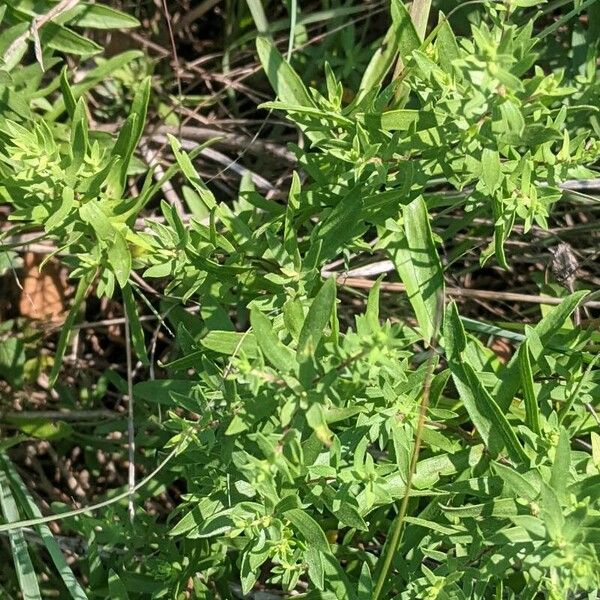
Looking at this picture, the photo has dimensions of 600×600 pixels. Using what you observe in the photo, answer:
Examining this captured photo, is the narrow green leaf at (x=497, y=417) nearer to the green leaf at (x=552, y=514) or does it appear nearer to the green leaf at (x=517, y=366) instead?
the green leaf at (x=517, y=366)

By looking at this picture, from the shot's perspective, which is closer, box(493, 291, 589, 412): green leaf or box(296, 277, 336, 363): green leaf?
box(296, 277, 336, 363): green leaf

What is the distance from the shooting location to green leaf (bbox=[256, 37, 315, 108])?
229cm

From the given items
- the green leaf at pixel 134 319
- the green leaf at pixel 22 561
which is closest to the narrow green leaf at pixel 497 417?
the green leaf at pixel 134 319

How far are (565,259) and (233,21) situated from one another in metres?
1.58

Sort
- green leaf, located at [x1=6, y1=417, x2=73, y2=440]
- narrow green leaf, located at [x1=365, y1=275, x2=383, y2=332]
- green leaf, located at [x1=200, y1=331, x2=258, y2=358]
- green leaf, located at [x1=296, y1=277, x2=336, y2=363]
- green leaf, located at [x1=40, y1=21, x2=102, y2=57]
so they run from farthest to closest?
green leaf, located at [x1=6, y1=417, x2=73, y2=440], green leaf, located at [x1=40, y1=21, x2=102, y2=57], green leaf, located at [x1=200, y1=331, x2=258, y2=358], green leaf, located at [x1=296, y1=277, x2=336, y2=363], narrow green leaf, located at [x1=365, y1=275, x2=383, y2=332]

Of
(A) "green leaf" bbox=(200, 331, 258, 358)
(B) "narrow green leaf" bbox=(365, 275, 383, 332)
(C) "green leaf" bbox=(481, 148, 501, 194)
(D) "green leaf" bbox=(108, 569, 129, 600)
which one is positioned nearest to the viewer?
(B) "narrow green leaf" bbox=(365, 275, 383, 332)

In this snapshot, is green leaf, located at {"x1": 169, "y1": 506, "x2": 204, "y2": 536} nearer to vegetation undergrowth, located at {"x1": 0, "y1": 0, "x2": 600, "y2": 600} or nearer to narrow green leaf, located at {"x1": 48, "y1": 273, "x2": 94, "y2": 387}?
vegetation undergrowth, located at {"x1": 0, "y1": 0, "x2": 600, "y2": 600}

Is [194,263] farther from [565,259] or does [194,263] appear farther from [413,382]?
[565,259]

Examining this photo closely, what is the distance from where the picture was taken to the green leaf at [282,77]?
2.29m

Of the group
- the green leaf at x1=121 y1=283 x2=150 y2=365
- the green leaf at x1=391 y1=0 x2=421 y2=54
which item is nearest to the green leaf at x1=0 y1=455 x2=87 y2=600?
the green leaf at x1=121 y1=283 x2=150 y2=365

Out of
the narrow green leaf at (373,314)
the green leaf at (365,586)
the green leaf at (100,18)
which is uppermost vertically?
the green leaf at (100,18)

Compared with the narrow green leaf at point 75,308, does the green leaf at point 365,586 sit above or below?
below

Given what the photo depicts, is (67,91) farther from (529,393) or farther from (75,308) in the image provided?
(529,393)

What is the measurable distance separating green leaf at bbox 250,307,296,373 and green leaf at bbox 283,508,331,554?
37 cm
